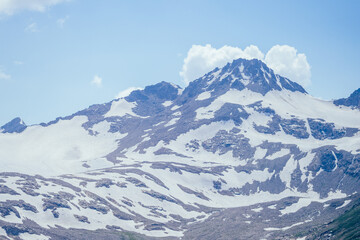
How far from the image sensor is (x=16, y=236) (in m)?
194

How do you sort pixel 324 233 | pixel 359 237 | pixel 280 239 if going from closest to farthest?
pixel 359 237 → pixel 324 233 → pixel 280 239

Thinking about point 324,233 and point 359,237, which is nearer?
point 359,237

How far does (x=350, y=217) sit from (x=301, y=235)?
66.1 feet

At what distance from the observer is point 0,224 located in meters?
197

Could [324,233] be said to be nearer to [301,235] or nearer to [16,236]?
[301,235]

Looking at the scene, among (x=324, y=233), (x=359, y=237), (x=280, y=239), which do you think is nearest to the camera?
(x=359, y=237)

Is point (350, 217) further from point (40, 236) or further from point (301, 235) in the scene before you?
point (40, 236)

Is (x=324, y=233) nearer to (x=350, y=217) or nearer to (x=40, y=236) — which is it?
(x=350, y=217)

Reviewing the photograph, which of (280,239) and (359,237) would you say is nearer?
(359,237)

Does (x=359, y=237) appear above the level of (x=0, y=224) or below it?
below

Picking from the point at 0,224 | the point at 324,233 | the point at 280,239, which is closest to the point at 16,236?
the point at 0,224

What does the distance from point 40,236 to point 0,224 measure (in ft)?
54.9

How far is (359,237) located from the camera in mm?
149500

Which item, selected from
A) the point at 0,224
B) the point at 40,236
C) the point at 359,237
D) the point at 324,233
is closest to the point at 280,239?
the point at 324,233
